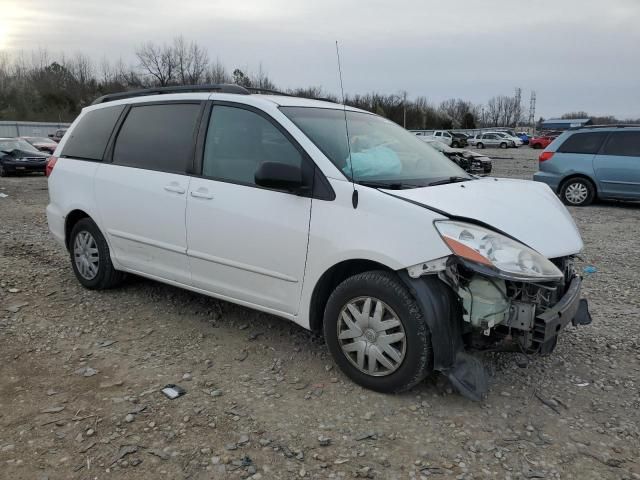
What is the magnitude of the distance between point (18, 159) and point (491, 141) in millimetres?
43290

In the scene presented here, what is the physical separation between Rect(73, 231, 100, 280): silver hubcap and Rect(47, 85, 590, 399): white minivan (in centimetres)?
20

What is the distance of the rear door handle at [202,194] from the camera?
144 inches

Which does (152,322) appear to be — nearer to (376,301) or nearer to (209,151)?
(209,151)

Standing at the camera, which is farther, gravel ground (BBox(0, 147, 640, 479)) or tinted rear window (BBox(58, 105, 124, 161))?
tinted rear window (BBox(58, 105, 124, 161))

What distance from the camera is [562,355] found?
144 inches

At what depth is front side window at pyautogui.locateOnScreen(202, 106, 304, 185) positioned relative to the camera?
11.4 ft

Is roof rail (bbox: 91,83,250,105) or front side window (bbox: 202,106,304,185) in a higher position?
roof rail (bbox: 91,83,250,105)

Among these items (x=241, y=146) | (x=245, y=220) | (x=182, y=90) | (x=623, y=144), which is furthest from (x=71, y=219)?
(x=623, y=144)

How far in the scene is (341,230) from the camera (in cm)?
307

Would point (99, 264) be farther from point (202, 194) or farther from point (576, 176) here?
point (576, 176)

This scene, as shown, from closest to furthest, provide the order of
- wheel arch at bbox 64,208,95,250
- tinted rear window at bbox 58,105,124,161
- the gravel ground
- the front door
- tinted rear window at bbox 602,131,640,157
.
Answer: the gravel ground → the front door → tinted rear window at bbox 58,105,124,161 → wheel arch at bbox 64,208,95,250 → tinted rear window at bbox 602,131,640,157

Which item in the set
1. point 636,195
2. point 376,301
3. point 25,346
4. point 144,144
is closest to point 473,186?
point 376,301

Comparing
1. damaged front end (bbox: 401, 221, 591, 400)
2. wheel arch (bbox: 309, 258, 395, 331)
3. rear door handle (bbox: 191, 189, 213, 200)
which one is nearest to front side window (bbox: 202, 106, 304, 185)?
rear door handle (bbox: 191, 189, 213, 200)

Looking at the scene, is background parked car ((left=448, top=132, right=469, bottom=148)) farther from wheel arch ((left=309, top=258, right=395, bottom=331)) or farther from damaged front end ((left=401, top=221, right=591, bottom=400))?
damaged front end ((left=401, top=221, right=591, bottom=400))
